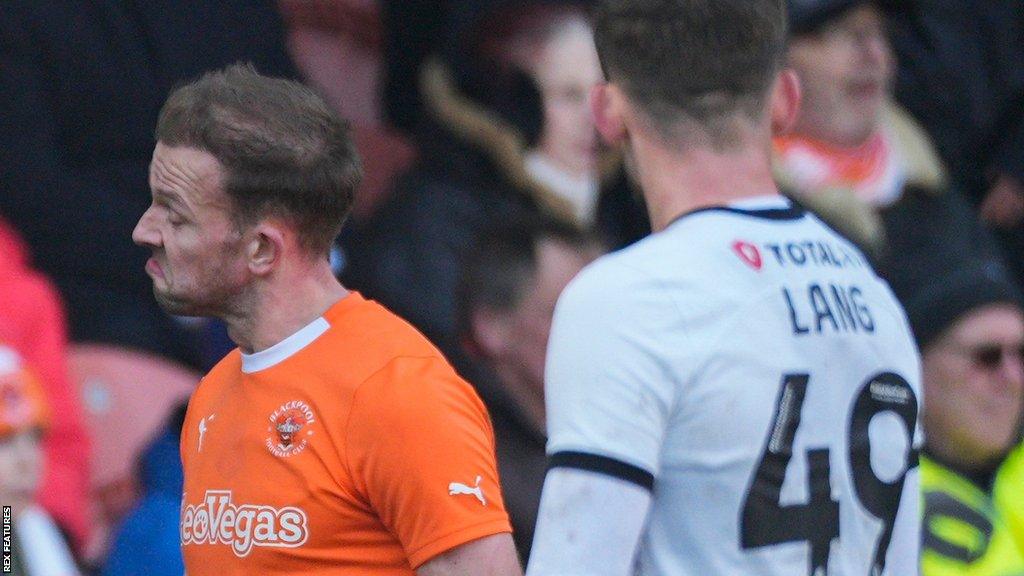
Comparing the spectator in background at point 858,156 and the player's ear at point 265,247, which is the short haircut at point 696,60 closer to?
the player's ear at point 265,247

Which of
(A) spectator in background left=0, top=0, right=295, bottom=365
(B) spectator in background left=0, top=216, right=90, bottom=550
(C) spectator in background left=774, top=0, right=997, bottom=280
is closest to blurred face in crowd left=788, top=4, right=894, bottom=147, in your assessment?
(C) spectator in background left=774, top=0, right=997, bottom=280

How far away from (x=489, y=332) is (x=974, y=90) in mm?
2662

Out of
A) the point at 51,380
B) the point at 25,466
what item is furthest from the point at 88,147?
the point at 25,466

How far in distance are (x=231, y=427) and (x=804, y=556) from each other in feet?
2.76

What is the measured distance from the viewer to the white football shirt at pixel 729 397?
1854 mm

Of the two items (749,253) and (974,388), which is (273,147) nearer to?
(749,253)

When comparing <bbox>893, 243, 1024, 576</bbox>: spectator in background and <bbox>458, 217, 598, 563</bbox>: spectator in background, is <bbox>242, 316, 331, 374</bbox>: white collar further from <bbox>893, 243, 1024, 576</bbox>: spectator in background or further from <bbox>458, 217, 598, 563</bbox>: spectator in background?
<bbox>893, 243, 1024, 576</bbox>: spectator in background

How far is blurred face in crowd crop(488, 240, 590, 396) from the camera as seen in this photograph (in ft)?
15.8

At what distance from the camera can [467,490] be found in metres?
2.17

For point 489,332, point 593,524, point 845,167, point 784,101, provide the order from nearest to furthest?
point 593,524 → point 784,101 → point 489,332 → point 845,167

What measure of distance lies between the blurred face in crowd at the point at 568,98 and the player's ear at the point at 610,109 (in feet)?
11.2

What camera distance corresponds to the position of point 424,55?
18.5 feet

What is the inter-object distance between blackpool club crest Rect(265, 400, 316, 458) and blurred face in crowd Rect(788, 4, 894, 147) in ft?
12.7

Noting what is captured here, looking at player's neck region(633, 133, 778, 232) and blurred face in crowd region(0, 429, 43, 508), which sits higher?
player's neck region(633, 133, 778, 232)
